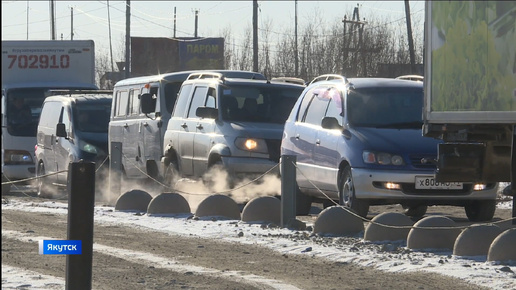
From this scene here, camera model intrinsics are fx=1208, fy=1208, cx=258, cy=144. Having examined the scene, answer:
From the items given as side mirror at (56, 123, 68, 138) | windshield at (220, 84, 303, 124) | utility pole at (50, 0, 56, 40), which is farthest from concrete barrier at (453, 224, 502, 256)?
utility pole at (50, 0, 56, 40)

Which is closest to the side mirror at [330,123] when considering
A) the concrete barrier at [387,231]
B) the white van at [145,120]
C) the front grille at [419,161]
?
the front grille at [419,161]

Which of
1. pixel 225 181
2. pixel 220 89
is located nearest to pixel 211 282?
pixel 225 181

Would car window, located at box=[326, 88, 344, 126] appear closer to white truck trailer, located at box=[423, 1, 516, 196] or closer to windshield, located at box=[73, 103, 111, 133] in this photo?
white truck trailer, located at box=[423, 1, 516, 196]

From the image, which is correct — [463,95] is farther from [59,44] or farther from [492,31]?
[59,44]

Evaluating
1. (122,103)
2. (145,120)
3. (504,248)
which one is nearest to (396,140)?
(504,248)

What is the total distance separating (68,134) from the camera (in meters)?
22.8

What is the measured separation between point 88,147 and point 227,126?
5.22 metres

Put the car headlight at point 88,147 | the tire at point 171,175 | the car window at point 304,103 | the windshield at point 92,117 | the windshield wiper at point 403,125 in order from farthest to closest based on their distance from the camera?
the windshield at point 92,117 < the car headlight at point 88,147 < the tire at point 171,175 < the car window at point 304,103 < the windshield wiper at point 403,125

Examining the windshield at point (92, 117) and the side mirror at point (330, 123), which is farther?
the windshield at point (92, 117)

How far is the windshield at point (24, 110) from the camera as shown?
26.5 meters

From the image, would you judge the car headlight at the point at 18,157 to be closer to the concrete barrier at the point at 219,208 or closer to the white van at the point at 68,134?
the white van at the point at 68,134

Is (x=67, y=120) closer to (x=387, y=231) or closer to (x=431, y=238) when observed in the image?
(x=387, y=231)

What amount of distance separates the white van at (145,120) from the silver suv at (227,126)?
1121mm

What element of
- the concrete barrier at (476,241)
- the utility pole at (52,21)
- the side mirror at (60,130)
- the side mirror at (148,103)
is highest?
the utility pole at (52,21)
